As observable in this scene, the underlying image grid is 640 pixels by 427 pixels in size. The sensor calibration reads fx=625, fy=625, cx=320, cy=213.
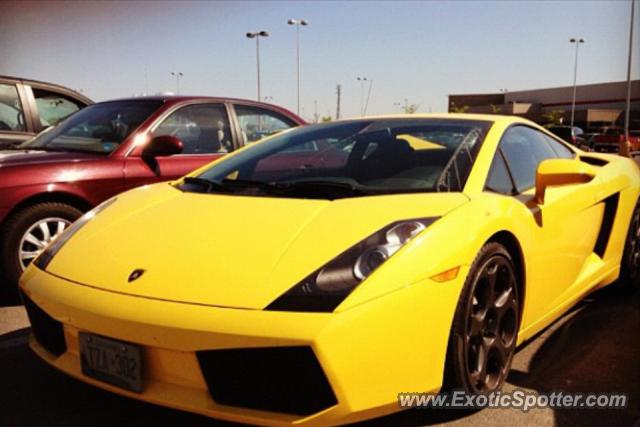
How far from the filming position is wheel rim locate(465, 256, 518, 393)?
91.4 inches

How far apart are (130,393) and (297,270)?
68 centimetres

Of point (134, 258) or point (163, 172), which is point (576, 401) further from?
point (163, 172)

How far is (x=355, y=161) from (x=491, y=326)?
108 centimetres

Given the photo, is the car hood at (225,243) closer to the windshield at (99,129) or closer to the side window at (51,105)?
the windshield at (99,129)

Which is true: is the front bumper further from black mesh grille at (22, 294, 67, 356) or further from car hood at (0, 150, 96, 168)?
car hood at (0, 150, 96, 168)

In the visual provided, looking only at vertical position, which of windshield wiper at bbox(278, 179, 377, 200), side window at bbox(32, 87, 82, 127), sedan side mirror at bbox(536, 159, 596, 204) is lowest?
windshield wiper at bbox(278, 179, 377, 200)

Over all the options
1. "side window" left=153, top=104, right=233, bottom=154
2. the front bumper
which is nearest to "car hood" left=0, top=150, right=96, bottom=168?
"side window" left=153, top=104, right=233, bottom=154

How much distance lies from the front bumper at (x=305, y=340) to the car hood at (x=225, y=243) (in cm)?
8

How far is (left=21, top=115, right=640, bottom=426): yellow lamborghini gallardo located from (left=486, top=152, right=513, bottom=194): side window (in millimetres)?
11

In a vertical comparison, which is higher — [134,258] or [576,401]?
[134,258]

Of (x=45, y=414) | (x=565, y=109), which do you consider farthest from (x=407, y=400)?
(x=565, y=109)

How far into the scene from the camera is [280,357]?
1.86 metres

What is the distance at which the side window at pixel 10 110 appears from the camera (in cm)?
625

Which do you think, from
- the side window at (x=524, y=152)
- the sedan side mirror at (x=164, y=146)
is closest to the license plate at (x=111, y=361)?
the side window at (x=524, y=152)
